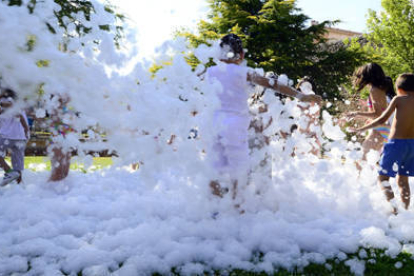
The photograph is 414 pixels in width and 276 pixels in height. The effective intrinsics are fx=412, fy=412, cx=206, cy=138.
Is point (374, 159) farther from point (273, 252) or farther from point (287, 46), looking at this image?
point (287, 46)

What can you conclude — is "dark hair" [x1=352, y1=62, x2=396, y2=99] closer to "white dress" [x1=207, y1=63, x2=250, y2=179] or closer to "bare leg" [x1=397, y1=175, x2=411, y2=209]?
"bare leg" [x1=397, y1=175, x2=411, y2=209]

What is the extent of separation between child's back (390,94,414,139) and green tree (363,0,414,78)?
1497cm

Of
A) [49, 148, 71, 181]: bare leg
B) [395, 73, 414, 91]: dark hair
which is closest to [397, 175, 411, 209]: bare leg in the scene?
[395, 73, 414, 91]: dark hair

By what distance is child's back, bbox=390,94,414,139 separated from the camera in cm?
464

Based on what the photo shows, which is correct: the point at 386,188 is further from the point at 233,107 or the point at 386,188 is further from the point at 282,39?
the point at 282,39

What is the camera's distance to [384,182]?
472 centimetres

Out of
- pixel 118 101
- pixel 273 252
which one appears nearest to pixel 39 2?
pixel 118 101

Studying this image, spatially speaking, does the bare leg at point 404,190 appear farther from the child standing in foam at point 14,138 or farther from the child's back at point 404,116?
the child standing in foam at point 14,138

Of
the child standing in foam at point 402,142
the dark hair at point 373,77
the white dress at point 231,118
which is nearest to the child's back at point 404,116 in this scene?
the child standing in foam at point 402,142

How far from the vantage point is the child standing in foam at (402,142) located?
4633mm

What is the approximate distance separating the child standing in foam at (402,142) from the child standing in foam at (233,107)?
3.68 feet

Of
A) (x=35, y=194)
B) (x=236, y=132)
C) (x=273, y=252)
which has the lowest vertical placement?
(x=35, y=194)

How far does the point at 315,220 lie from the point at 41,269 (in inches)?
105

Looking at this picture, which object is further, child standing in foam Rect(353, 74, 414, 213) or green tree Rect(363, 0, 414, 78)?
green tree Rect(363, 0, 414, 78)
